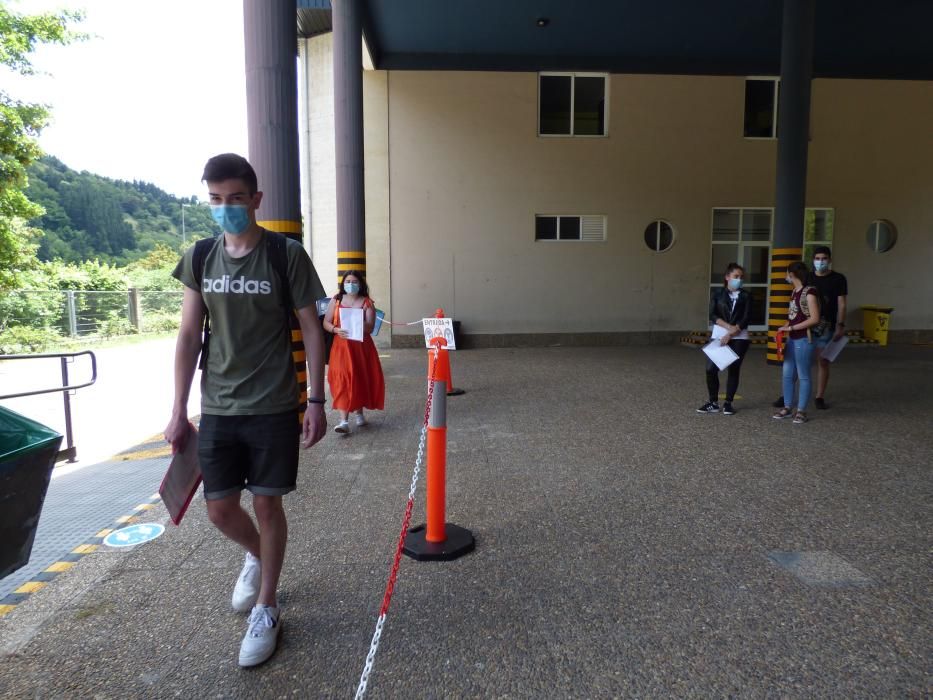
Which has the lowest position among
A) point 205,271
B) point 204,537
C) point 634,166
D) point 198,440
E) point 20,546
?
point 204,537

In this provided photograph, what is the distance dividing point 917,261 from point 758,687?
Result: 1677 centimetres

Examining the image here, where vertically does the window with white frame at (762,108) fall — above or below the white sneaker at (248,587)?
above

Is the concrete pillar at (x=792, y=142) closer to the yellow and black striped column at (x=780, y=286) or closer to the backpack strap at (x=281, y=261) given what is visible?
the yellow and black striped column at (x=780, y=286)

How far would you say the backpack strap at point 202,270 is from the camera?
8.51 ft

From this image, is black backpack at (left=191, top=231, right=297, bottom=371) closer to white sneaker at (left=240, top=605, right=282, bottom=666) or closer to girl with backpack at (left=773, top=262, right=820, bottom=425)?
white sneaker at (left=240, top=605, right=282, bottom=666)

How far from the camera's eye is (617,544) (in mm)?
3697

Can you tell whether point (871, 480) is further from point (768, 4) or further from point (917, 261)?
point (917, 261)

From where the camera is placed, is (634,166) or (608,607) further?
(634,166)

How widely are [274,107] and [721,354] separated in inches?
220

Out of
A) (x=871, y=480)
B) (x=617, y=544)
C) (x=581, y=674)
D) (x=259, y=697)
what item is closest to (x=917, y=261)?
(x=871, y=480)

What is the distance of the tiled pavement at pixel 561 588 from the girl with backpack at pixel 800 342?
1008 mm

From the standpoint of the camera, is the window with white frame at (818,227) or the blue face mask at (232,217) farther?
the window with white frame at (818,227)

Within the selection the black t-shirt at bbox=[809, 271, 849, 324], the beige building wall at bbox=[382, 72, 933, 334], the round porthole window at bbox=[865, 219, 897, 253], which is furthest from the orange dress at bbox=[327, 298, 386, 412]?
the round porthole window at bbox=[865, 219, 897, 253]

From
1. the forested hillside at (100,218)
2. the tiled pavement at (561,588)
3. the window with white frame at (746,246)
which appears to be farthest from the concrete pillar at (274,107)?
the forested hillside at (100,218)
